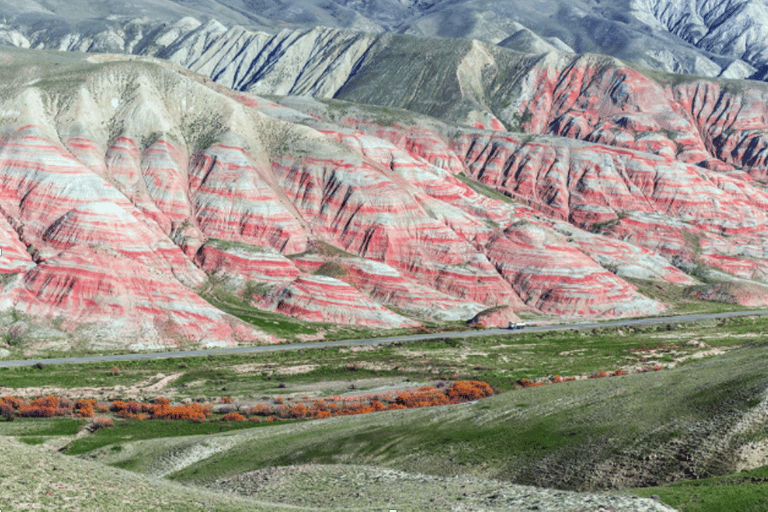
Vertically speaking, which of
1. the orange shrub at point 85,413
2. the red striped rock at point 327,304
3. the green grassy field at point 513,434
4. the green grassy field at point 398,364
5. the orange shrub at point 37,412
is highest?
the green grassy field at point 513,434

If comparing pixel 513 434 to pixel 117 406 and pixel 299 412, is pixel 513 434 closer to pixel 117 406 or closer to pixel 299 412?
pixel 299 412

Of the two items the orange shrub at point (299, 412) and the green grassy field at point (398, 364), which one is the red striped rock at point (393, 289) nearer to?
the green grassy field at point (398, 364)

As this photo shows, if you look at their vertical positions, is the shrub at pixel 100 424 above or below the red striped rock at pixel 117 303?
above

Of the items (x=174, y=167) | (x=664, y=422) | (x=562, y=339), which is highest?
(x=664, y=422)

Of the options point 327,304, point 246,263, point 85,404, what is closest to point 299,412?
point 85,404

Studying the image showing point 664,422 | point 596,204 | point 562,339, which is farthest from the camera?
point 596,204

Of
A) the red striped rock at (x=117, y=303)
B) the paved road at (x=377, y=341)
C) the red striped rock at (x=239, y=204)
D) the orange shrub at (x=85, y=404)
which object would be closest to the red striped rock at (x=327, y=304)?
the paved road at (x=377, y=341)

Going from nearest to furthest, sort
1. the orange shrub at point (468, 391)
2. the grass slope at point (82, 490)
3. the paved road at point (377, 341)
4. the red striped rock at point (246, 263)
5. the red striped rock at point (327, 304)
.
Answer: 1. the grass slope at point (82, 490)
2. the orange shrub at point (468, 391)
3. the paved road at point (377, 341)
4. the red striped rock at point (327, 304)
5. the red striped rock at point (246, 263)

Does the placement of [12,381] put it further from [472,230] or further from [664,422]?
[472,230]

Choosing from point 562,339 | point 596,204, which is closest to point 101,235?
point 562,339

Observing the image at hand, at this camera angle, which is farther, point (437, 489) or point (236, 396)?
point (236, 396)

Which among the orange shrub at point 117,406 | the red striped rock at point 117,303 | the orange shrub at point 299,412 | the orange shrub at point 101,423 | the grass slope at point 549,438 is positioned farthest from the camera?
the red striped rock at point 117,303
